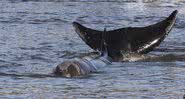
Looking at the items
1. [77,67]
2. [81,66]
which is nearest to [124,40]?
[81,66]

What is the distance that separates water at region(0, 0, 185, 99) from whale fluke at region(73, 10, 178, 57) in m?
0.45

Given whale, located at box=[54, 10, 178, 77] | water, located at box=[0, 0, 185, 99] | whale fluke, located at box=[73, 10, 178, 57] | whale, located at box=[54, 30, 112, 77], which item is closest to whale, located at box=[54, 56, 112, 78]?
whale, located at box=[54, 30, 112, 77]

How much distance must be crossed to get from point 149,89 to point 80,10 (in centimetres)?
2119

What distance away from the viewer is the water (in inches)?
571

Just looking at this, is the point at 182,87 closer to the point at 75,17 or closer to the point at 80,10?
the point at 75,17

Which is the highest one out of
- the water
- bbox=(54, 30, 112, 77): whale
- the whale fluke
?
the whale fluke

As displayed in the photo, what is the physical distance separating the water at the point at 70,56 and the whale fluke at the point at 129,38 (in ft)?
1.49

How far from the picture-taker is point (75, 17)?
3241cm

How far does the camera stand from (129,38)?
1856 centimetres

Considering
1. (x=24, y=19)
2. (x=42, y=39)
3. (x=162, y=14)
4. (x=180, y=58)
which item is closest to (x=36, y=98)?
(x=180, y=58)

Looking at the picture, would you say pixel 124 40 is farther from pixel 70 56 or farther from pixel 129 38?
pixel 70 56

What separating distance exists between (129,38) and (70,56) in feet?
7.27

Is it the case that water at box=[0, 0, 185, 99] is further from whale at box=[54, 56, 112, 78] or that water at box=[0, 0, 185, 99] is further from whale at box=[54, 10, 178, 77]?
whale at box=[54, 10, 178, 77]

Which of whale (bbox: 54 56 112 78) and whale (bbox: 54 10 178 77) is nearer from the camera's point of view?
whale (bbox: 54 56 112 78)
